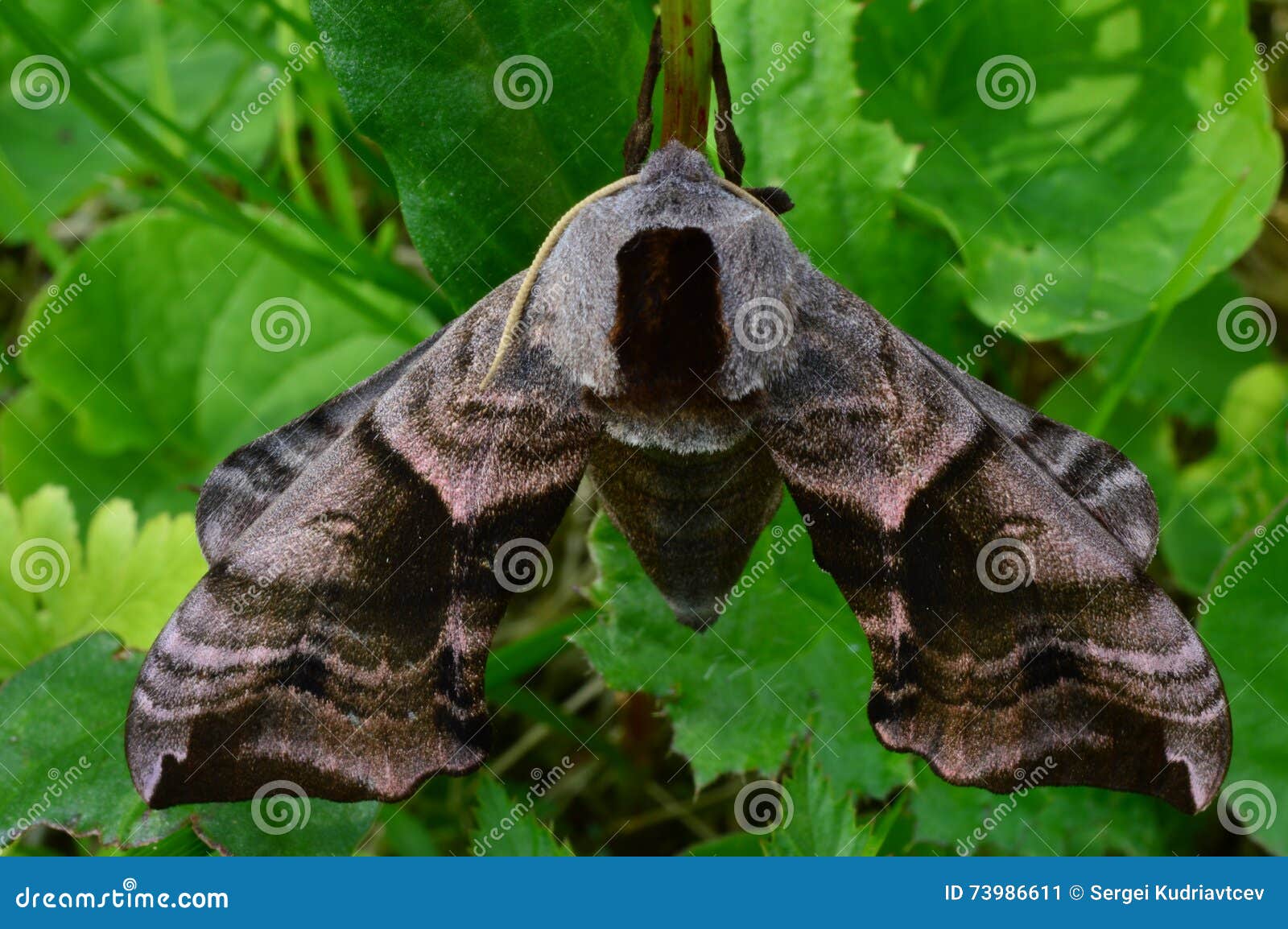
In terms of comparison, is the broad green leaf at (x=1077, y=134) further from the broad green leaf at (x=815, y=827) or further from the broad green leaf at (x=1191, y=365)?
the broad green leaf at (x=815, y=827)

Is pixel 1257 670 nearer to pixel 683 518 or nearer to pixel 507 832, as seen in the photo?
pixel 683 518

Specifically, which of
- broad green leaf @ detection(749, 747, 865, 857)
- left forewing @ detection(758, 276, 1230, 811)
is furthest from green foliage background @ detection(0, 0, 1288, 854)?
left forewing @ detection(758, 276, 1230, 811)

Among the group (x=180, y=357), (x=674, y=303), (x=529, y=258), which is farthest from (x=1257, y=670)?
(x=180, y=357)

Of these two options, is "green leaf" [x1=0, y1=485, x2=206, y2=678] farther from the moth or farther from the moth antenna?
the moth antenna

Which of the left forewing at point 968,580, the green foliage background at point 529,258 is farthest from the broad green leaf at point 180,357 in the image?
the left forewing at point 968,580

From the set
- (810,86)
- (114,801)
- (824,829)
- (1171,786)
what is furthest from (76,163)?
(1171,786)

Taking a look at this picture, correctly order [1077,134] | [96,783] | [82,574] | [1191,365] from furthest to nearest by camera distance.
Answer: [1191,365], [1077,134], [82,574], [96,783]
